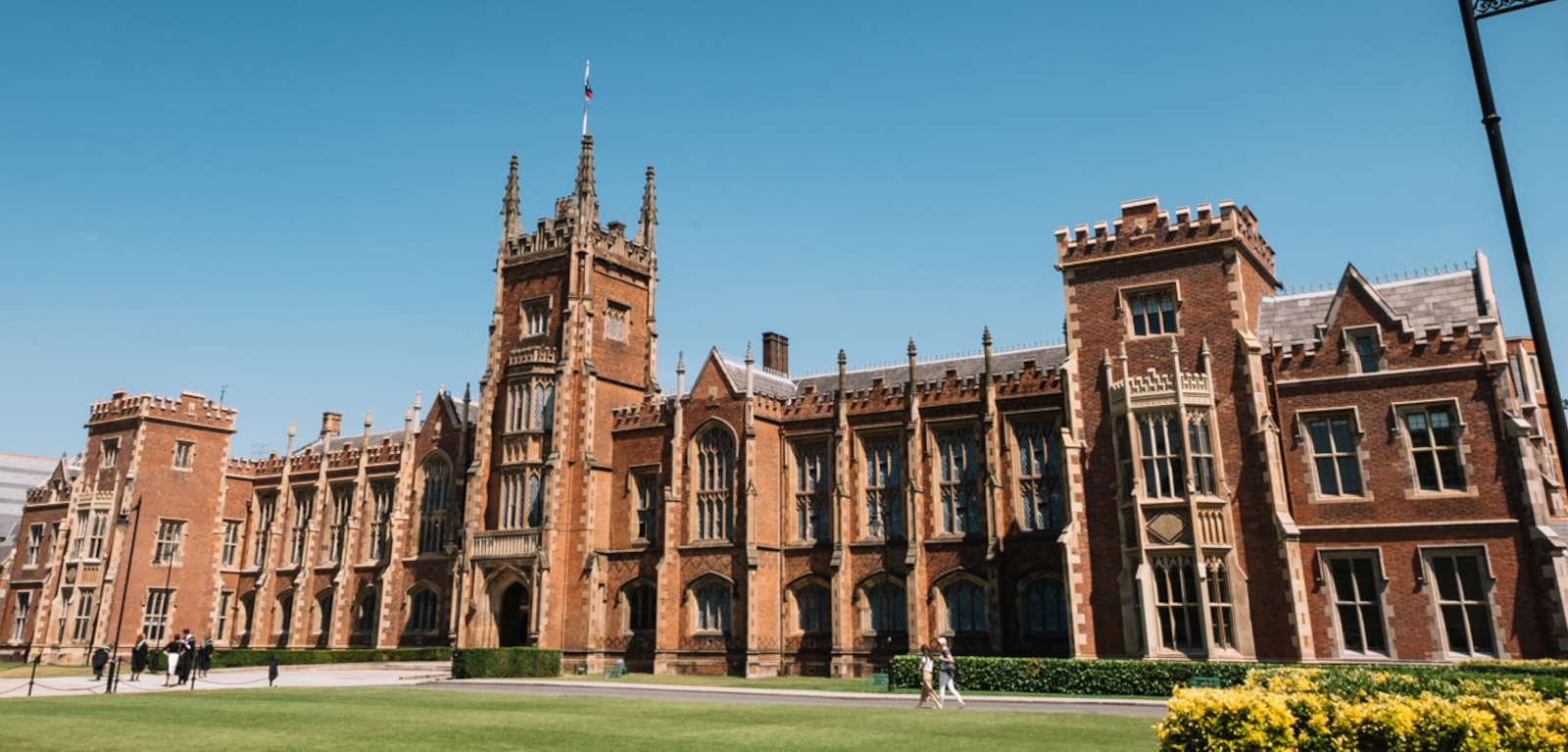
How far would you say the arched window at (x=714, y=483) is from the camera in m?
39.6

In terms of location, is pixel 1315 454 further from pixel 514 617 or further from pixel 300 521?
pixel 300 521

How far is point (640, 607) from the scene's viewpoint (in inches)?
1597

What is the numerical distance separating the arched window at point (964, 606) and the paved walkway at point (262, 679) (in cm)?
1761

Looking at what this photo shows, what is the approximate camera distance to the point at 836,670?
3588 cm

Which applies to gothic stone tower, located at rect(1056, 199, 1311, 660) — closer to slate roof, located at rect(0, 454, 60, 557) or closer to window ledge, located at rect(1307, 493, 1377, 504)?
window ledge, located at rect(1307, 493, 1377, 504)

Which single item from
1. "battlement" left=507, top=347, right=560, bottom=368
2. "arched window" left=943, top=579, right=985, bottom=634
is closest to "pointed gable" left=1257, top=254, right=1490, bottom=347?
"arched window" left=943, top=579, right=985, bottom=634

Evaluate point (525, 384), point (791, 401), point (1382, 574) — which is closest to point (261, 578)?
point (525, 384)

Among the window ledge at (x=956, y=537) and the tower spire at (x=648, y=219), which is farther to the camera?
the tower spire at (x=648, y=219)

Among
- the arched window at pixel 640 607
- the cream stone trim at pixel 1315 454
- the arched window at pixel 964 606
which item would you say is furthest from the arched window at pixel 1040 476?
the arched window at pixel 640 607

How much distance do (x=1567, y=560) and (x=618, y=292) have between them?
114ft

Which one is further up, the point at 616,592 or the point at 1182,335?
the point at 1182,335

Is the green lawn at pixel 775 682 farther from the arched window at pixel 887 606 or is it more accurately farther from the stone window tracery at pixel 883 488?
the stone window tracery at pixel 883 488

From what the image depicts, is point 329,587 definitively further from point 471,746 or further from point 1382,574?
point 1382,574

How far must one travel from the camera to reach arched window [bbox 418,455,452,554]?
4816 cm
